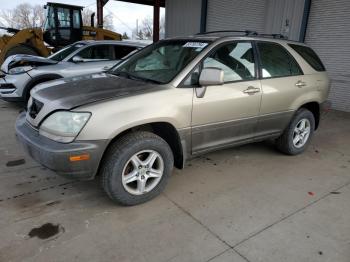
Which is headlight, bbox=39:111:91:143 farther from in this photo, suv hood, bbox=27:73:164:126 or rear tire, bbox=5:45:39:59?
rear tire, bbox=5:45:39:59

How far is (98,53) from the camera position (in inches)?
293

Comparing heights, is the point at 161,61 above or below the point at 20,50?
above

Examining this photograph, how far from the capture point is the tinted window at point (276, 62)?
3.97m

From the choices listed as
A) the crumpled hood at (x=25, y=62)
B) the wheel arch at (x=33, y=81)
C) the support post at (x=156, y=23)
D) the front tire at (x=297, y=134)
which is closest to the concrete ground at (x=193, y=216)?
the front tire at (x=297, y=134)

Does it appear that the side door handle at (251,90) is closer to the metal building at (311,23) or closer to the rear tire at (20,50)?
the metal building at (311,23)

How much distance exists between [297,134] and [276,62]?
3.86ft

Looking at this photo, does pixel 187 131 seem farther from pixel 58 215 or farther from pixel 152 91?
pixel 58 215

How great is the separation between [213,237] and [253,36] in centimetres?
261

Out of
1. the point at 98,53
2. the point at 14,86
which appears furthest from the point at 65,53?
the point at 14,86

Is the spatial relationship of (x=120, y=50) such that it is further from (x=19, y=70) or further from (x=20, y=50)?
(x=20, y=50)

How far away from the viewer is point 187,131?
129 inches

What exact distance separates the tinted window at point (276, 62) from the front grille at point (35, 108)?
2627 millimetres

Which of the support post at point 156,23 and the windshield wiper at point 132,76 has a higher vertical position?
the support post at point 156,23

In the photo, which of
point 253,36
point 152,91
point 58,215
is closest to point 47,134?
point 58,215
